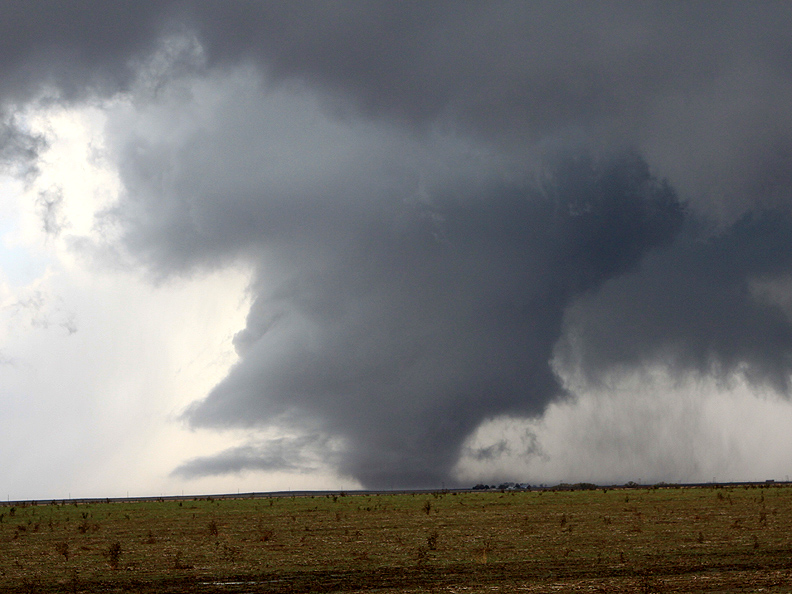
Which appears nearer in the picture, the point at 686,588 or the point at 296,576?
the point at 686,588

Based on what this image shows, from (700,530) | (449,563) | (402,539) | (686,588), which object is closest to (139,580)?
(449,563)

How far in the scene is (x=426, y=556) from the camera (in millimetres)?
38250

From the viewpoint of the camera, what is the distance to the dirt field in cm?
3000

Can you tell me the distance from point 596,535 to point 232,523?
33.9 metres

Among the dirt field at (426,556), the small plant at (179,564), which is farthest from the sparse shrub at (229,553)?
the small plant at (179,564)

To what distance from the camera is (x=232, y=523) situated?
68250mm

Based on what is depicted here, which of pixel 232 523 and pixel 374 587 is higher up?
pixel 232 523

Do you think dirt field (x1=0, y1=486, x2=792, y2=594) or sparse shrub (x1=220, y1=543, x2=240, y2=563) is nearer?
dirt field (x1=0, y1=486, x2=792, y2=594)

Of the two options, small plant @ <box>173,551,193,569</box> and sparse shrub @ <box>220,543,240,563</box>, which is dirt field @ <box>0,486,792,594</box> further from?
small plant @ <box>173,551,193,569</box>

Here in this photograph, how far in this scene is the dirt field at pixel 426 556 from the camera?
30000 millimetres

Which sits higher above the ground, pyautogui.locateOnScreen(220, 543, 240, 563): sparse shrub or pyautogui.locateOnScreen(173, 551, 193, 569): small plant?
pyautogui.locateOnScreen(220, 543, 240, 563): sparse shrub

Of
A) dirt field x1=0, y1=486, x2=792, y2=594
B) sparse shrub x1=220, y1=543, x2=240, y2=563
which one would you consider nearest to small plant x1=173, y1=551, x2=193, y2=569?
dirt field x1=0, y1=486, x2=792, y2=594

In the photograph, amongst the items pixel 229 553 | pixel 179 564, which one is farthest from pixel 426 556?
pixel 179 564

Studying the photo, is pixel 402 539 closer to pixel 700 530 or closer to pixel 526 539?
pixel 526 539
